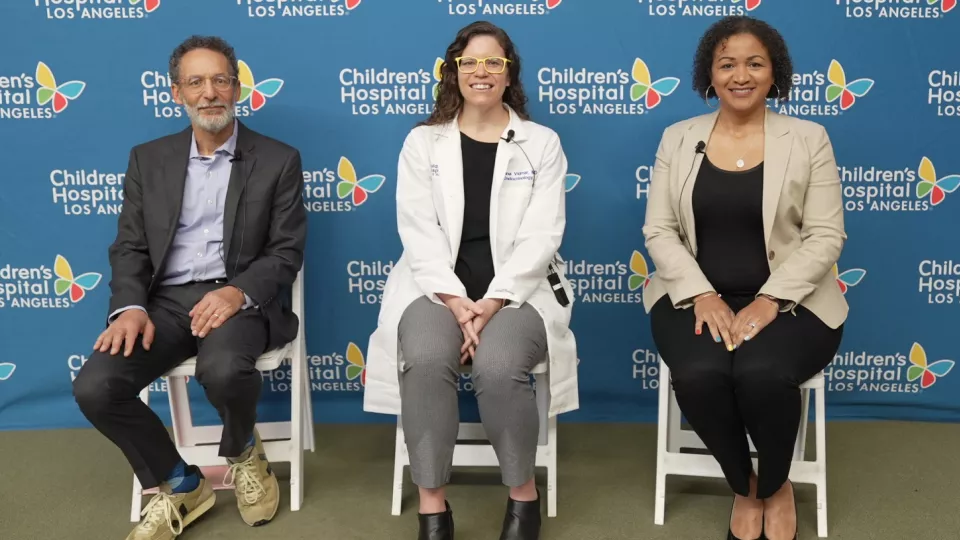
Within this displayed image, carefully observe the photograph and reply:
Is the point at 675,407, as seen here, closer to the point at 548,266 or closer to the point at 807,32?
the point at 548,266

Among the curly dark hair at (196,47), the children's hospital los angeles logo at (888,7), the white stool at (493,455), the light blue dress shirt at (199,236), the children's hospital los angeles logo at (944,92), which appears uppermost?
→ the children's hospital los angeles logo at (888,7)

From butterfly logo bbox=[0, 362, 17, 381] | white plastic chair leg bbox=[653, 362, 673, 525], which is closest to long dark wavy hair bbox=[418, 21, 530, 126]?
white plastic chair leg bbox=[653, 362, 673, 525]

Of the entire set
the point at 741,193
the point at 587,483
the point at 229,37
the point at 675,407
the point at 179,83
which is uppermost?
the point at 229,37

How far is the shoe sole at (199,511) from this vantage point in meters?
2.71

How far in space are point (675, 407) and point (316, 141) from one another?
5.41 feet

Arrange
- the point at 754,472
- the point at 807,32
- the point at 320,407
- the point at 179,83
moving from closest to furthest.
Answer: the point at 754,472 < the point at 179,83 < the point at 807,32 < the point at 320,407

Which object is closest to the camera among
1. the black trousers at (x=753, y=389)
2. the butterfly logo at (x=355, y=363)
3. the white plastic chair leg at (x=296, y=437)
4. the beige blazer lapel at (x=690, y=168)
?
the black trousers at (x=753, y=389)

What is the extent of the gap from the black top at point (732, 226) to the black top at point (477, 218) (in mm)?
661

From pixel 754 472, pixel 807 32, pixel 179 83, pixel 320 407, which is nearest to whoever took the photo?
pixel 754 472

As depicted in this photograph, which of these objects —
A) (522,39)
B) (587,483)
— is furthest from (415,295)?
(522,39)

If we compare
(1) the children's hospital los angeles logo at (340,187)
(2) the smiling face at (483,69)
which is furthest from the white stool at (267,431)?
(2) the smiling face at (483,69)

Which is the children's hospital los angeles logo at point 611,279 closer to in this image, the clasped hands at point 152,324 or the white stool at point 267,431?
the white stool at point 267,431

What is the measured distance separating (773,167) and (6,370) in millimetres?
3026

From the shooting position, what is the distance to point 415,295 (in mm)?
2791
